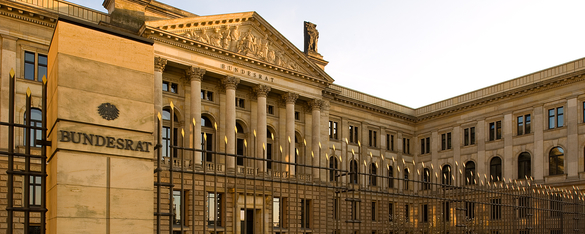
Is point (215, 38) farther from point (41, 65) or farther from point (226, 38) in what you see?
point (41, 65)

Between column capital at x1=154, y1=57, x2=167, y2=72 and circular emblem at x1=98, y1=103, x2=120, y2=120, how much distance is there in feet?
93.6

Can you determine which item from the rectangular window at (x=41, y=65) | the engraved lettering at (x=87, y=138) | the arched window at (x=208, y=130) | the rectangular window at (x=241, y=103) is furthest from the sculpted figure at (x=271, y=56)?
the engraved lettering at (x=87, y=138)

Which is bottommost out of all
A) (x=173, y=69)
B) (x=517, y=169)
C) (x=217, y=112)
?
(x=517, y=169)

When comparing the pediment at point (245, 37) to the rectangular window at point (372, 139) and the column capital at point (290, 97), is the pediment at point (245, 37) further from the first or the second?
the rectangular window at point (372, 139)

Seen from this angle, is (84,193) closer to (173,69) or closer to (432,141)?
(173,69)

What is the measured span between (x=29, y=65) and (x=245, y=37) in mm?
15338

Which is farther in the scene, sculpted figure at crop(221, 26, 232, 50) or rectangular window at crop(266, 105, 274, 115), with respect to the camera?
rectangular window at crop(266, 105, 274, 115)

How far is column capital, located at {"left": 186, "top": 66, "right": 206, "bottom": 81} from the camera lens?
1455 inches

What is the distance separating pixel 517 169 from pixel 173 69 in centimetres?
3135

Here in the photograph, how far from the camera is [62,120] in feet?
22.2

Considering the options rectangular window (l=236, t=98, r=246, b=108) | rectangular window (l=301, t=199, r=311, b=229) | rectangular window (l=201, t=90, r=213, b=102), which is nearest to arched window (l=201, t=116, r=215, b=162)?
rectangular window (l=201, t=90, r=213, b=102)

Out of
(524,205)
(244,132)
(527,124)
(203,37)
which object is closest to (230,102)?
(244,132)

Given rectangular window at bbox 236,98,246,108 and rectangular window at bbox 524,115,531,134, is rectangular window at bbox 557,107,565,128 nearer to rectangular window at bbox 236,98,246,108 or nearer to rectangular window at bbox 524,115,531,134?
rectangular window at bbox 524,115,531,134

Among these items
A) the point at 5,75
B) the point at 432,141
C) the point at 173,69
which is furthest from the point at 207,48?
the point at 432,141
